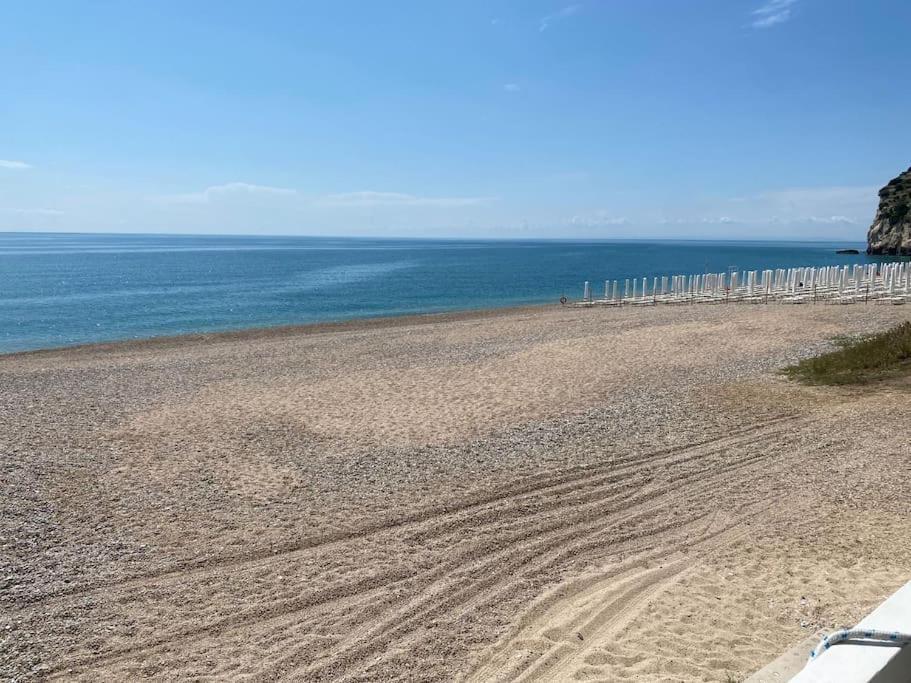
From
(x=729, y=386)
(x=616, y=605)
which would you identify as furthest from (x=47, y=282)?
(x=616, y=605)

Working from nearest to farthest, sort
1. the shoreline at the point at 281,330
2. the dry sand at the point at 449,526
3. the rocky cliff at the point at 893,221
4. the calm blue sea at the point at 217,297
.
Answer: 1. the dry sand at the point at 449,526
2. the shoreline at the point at 281,330
3. the calm blue sea at the point at 217,297
4. the rocky cliff at the point at 893,221

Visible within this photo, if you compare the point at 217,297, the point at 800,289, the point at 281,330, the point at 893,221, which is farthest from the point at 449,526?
the point at 893,221

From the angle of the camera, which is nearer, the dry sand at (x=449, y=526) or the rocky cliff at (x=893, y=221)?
the dry sand at (x=449, y=526)

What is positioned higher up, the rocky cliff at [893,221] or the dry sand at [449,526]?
the rocky cliff at [893,221]

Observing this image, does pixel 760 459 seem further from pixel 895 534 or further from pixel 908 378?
pixel 908 378

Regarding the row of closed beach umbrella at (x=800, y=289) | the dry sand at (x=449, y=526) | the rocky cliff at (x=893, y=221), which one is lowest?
the dry sand at (x=449, y=526)

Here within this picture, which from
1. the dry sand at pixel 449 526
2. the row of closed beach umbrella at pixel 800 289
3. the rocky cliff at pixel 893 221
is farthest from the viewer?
the rocky cliff at pixel 893 221

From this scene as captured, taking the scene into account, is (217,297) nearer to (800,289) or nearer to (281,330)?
(281,330)

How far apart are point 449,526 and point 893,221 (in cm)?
9598

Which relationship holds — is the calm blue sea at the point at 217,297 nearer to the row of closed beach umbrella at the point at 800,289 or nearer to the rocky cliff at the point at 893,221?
the row of closed beach umbrella at the point at 800,289

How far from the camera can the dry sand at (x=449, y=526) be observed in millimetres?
4629

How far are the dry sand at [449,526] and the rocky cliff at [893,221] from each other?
84.8 metres

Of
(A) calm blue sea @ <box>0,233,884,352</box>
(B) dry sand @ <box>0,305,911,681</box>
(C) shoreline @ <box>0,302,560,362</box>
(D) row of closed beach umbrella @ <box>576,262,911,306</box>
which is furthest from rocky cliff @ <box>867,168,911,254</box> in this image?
(B) dry sand @ <box>0,305,911,681</box>

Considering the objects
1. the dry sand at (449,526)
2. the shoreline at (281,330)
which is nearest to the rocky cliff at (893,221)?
the shoreline at (281,330)
